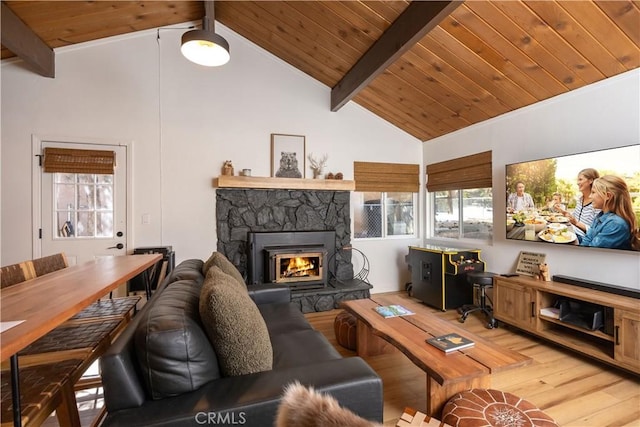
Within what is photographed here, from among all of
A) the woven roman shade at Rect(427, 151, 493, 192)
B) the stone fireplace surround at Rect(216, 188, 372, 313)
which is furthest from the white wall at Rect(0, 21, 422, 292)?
the woven roman shade at Rect(427, 151, 493, 192)

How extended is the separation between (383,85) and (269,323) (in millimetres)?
3083

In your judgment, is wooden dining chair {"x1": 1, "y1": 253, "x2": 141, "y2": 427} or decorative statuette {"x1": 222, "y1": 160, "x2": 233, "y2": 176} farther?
decorative statuette {"x1": 222, "y1": 160, "x2": 233, "y2": 176}

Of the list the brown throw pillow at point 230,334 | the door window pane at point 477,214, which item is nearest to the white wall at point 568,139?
the door window pane at point 477,214

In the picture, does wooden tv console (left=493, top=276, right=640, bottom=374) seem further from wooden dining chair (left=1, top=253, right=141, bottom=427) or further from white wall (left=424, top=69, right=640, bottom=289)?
wooden dining chair (left=1, top=253, right=141, bottom=427)

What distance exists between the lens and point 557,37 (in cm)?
227

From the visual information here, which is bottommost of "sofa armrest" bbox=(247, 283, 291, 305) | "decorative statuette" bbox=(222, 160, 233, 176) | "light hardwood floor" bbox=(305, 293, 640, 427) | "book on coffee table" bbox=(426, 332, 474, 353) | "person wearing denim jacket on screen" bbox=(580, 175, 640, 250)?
"light hardwood floor" bbox=(305, 293, 640, 427)

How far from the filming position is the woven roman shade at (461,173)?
3.62 meters

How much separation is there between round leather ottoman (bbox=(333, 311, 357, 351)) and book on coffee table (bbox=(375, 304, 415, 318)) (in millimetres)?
367

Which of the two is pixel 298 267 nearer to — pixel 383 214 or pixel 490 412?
pixel 383 214

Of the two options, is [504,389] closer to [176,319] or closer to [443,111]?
[176,319]

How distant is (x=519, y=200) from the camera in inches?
122

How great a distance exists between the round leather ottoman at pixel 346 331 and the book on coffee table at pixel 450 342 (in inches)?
35.1

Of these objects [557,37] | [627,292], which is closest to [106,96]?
[557,37]

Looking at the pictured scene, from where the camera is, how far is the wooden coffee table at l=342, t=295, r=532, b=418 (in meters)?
1.45
